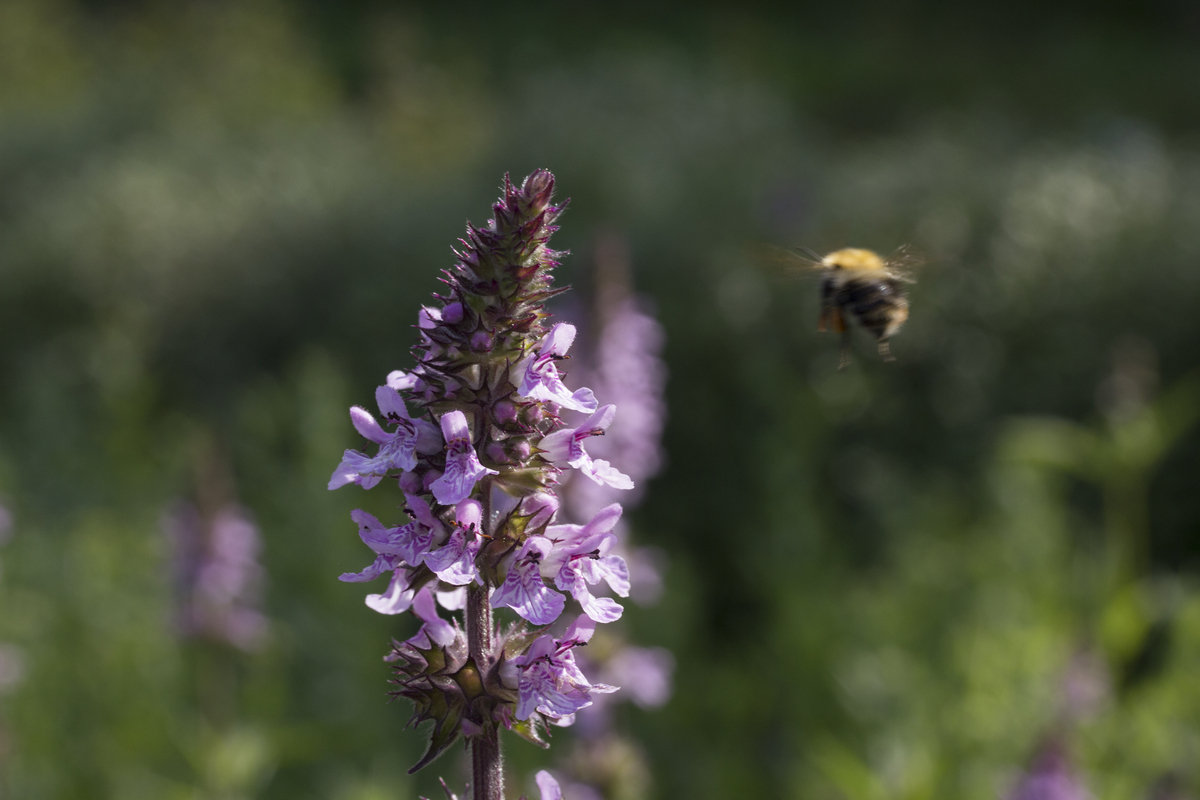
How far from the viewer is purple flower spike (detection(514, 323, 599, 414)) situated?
52.0 inches

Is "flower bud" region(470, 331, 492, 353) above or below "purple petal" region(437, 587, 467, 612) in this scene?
above

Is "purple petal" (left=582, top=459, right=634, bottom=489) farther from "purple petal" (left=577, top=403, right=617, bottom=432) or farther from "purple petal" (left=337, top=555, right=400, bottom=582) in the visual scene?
"purple petal" (left=337, top=555, right=400, bottom=582)

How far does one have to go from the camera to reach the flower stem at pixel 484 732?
4.20 feet

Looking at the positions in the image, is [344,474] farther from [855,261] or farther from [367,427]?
[855,261]

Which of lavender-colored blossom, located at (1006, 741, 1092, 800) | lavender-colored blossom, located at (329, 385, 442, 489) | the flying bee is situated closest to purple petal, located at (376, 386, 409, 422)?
lavender-colored blossom, located at (329, 385, 442, 489)

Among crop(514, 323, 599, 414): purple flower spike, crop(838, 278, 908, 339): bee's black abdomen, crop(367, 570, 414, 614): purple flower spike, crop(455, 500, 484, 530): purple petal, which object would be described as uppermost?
crop(838, 278, 908, 339): bee's black abdomen

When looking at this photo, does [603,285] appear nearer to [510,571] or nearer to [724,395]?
[510,571]

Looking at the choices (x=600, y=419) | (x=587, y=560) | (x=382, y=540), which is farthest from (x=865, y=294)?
(x=382, y=540)

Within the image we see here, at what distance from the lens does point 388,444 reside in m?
1.38

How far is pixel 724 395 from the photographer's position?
727cm

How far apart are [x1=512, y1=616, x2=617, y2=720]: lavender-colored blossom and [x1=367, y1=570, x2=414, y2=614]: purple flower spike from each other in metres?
0.18

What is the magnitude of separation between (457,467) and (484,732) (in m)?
0.33

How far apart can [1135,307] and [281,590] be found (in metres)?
5.52

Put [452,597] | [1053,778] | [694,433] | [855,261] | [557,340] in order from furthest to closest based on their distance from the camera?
1. [694,433]
2. [1053,778]
3. [855,261]
4. [452,597]
5. [557,340]
